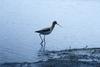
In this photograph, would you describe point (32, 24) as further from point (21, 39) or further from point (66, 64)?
point (66, 64)

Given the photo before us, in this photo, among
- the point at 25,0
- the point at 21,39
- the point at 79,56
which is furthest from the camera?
the point at 25,0

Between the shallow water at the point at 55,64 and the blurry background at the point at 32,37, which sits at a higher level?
the blurry background at the point at 32,37

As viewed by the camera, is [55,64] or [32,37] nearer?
[55,64]

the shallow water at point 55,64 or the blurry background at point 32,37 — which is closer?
the shallow water at point 55,64

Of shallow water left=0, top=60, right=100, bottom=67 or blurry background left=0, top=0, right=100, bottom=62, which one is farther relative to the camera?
blurry background left=0, top=0, right=100, bottom=62

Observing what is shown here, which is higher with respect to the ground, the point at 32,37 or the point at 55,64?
the point at 32,37

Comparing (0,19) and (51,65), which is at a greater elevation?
(0,19)

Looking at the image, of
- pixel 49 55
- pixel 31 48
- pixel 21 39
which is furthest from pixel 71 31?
pixel 49 55

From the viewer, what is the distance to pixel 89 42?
12898 mm

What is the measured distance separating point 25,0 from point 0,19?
13.1 meters

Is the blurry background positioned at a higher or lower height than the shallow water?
higher

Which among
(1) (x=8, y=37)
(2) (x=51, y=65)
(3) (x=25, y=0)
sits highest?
(3) (x=25, y=0)

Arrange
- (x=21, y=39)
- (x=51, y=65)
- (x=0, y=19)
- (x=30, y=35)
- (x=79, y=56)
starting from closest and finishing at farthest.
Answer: (x=51, y=65), (x=79, y=56), (x=21, y=39), (x=30, y=35), (x=0, y=19)

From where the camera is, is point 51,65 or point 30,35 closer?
point 51,65
